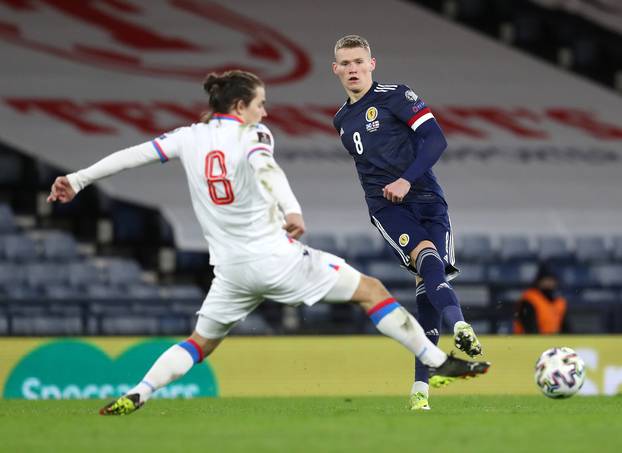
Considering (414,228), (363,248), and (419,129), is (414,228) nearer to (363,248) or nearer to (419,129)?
(419,129)

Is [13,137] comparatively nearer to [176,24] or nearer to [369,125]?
[176,24]

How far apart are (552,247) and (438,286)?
10.3 m

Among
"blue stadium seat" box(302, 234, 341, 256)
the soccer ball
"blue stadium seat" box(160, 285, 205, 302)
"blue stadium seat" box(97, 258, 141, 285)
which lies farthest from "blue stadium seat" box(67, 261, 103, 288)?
the soccer ball

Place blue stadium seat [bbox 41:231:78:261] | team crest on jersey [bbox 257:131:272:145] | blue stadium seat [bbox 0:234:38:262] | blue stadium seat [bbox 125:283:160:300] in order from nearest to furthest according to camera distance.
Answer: team crest on jersey [bbox 257:131:272:145] < blue stadium seat [bbox 0:234:38:262] < blue stadium seat [bbox 125:283:160:300] < blue stadium seat [bbox 41:231:78:261]

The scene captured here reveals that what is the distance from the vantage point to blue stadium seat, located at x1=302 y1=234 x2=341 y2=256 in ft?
52.4

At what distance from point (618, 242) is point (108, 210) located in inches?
272

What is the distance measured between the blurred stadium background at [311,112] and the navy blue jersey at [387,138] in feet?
29.7

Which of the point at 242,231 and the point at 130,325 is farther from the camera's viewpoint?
the point at 130,325

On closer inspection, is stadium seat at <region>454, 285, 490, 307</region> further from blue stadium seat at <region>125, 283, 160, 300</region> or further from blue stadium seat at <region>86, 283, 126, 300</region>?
blue stadium seat at <region>86, 283, 126, 300</region>

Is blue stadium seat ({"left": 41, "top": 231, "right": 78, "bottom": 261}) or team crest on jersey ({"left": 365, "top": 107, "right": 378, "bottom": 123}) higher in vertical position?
team crest on jersey ({"left": 365, "top": 107, "right": 378, "bottom": 123})

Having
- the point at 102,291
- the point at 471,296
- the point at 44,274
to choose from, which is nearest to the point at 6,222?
the point at 44,274

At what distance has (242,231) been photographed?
5719 millimetres

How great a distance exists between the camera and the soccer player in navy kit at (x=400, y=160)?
6930 mm

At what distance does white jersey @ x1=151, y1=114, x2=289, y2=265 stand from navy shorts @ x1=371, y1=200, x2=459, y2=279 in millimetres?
1347
